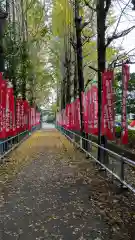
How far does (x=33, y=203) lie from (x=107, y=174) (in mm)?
4321

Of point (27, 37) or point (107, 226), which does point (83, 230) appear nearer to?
point (107, 226)

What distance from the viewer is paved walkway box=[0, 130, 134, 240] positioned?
19.5 ft

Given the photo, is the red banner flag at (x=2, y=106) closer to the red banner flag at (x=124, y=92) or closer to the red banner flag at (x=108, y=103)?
the red banner flag at (x=108, y=103)

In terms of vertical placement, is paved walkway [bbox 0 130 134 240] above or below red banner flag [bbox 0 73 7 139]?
below

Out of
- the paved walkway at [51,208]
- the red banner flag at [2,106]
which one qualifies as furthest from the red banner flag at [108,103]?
the red banner flag at [2,106]

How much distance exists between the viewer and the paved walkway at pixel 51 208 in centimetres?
595

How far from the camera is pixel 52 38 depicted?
38.1 metres

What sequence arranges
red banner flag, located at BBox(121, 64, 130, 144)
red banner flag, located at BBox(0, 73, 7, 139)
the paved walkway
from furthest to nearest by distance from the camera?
red banner flag, located at BBox(0, 73, 7, 139) < red banner flag, located at BBox(121, 64, 130, 144) < the paved walkway

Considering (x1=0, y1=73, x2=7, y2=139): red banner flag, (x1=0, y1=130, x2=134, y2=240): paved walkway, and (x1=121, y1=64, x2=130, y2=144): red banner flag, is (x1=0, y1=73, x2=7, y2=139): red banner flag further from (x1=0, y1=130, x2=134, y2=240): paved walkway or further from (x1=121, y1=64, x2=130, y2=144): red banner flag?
(x1=121, y1=64, x2=130, y2=144): red banner flag

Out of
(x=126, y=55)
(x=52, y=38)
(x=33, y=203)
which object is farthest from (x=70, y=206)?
(x=52, y=38)

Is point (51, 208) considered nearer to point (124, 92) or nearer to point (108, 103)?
point (124, 92)

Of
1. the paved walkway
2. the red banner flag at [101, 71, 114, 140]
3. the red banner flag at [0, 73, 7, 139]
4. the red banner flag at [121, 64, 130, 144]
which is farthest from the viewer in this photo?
the red banner flag at [0, 73, 7, 139]

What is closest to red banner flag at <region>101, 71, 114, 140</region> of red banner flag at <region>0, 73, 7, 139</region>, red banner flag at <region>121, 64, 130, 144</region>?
red banner flag at <region>121, 64, 130, 144</region>

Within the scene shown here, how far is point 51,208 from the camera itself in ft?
25.0
